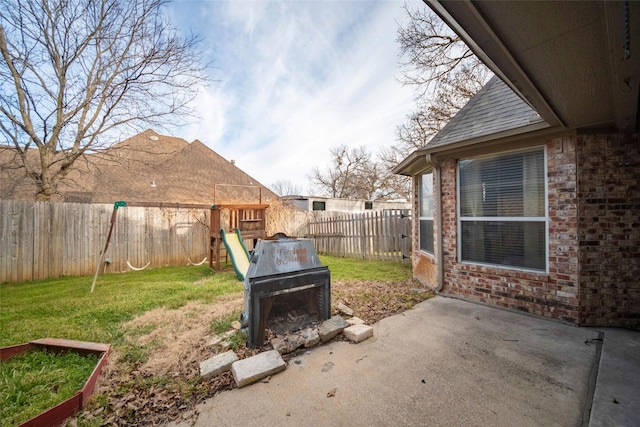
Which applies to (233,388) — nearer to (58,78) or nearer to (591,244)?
(591,244)

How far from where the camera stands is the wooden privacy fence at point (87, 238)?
5.78 metres

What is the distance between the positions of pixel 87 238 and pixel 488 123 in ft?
30.9

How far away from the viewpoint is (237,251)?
6785 mm

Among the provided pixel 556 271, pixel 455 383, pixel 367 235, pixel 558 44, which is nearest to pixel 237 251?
pixel 367 235

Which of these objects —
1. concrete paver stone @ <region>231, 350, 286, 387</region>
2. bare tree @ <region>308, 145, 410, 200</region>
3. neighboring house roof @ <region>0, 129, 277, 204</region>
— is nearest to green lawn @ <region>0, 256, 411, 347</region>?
concrete paver stone @ <region>231, 350, 286, 387</region>

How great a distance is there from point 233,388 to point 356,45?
7.22m

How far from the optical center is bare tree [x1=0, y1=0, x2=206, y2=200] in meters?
6.19

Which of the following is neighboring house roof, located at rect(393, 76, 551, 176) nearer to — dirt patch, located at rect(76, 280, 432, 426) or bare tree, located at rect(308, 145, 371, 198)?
dirt patch, located at rect(76, 280, 432, 426)

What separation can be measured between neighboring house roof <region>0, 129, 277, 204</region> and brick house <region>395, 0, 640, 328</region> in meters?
10.5

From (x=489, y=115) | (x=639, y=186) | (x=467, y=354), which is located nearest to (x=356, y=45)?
(x=489, y=115)

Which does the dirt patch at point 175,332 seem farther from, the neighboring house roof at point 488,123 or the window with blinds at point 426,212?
the neighboring house roof at point 488,123

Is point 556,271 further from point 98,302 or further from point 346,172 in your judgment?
point 346,172

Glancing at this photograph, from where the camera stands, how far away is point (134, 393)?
2.15m

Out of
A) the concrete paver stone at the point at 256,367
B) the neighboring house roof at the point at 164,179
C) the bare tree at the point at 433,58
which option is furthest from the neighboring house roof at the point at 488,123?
the neighboring house roof at the point at 164,179
